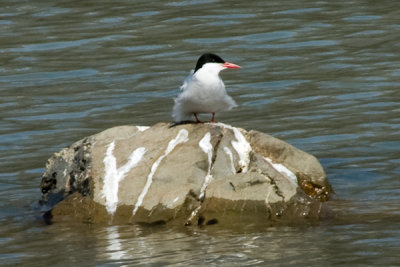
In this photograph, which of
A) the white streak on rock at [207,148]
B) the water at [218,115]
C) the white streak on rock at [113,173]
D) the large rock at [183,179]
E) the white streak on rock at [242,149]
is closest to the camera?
the water at [218,115]

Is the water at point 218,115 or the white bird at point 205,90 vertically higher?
the white bird at point 205,90

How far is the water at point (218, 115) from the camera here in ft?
27.9

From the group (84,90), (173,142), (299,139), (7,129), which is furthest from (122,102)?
(173,142)

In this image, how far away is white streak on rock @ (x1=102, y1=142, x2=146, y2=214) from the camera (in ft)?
31.4

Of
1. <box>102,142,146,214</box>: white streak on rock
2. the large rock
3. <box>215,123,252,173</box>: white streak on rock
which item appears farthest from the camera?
<box>215,123,252,173</box>: white streak on rock

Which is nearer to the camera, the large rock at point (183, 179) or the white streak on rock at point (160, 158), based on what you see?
the large rock at point (183, 179)

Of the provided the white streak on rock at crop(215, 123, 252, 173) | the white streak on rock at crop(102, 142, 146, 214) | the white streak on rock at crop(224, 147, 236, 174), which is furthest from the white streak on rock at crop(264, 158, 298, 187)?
the white streak on rock at crop(102, 142, 146, 214)

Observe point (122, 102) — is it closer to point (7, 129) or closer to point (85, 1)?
point (7, 129)

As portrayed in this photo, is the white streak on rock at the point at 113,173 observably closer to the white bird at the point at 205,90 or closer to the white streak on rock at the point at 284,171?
the white bird at the point at 205,90

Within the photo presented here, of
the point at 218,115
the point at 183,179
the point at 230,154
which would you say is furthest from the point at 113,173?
the point at 218,115

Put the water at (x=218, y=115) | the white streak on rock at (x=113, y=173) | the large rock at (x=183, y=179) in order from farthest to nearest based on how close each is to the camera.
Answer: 1. the white streak on rock at (x=113, y=173)
2. the large rock at (x=183, y=179)
3. the water at (x=218, y=115)

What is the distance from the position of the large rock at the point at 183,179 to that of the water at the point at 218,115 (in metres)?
0.22

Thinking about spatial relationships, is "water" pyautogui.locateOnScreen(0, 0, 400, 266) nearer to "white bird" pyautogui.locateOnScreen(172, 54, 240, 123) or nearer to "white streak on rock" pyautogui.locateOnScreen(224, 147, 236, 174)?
"white streak on rock" pyautogui.locateOnScreen(224, 147, 236, 174)

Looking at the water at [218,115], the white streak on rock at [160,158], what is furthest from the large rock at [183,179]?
the water at [218,115]
